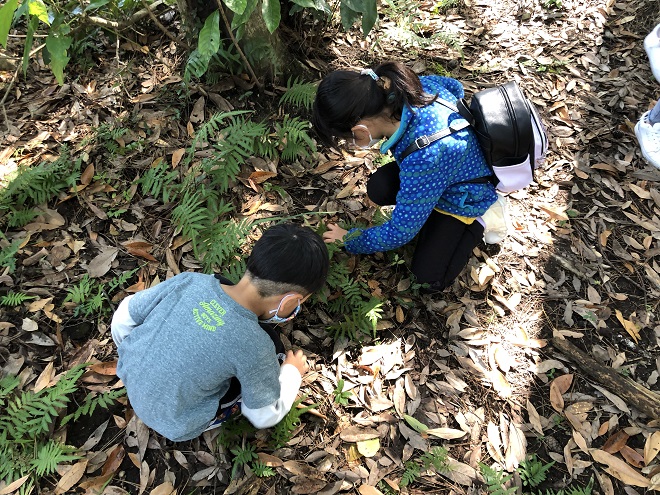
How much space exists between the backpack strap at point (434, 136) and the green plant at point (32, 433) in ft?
7.52

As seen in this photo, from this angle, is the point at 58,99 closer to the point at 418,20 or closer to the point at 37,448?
the point at 37,448

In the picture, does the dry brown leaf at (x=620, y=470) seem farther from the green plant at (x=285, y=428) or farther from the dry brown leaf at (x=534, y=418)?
the green plant at (x=285, y=428)

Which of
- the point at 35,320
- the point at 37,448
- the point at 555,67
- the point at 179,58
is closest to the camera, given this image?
the point at 37,448

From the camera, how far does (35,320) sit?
3.07 metres

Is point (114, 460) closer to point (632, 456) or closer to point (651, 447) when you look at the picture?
point (632, 456)

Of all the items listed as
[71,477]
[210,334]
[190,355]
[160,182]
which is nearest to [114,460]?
[71,477]

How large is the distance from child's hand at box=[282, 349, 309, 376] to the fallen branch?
1.81 meters

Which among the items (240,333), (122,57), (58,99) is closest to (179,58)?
(122,57)

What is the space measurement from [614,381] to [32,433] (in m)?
3.62

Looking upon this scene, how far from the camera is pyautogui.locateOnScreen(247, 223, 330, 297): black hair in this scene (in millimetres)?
2197

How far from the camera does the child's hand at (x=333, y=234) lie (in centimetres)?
339

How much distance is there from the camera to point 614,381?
3.08 m

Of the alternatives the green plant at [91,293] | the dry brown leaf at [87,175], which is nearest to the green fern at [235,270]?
the green plant at [91,293]

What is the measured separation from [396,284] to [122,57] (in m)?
3.31
